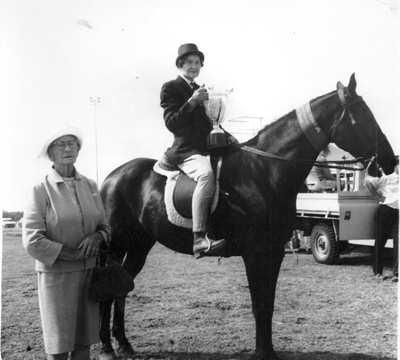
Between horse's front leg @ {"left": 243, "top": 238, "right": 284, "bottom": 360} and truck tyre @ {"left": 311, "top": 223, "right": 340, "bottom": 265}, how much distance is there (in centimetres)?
537

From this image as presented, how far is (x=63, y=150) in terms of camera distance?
332 centimetres

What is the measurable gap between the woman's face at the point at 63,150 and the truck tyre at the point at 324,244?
22.3 ft

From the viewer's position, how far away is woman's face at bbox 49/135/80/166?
10.8 feet

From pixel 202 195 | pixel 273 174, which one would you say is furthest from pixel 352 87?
pixel 202 195

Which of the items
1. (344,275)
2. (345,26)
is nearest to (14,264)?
(344,275)

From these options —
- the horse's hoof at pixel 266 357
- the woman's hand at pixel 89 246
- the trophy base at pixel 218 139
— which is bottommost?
the horse's hoof at pixel 266 357

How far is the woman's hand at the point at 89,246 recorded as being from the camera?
3.20 metres

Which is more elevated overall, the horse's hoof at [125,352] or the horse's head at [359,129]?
the horse's head at [359,129]

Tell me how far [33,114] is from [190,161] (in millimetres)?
1698

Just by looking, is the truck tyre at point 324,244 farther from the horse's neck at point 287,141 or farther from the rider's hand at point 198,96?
the rider's hand at point 198,96

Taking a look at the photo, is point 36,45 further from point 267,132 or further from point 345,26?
point 345,26

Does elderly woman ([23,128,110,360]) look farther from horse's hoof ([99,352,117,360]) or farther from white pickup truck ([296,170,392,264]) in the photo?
white pickup truck ([296,170,392,264])

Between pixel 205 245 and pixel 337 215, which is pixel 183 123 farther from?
pixel 337 215

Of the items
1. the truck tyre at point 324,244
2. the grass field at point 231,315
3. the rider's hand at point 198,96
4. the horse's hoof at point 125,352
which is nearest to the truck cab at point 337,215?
the truck tyre at point 324,244
